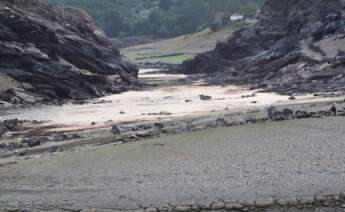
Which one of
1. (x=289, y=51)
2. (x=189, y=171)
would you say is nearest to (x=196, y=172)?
(x=189, y=171)

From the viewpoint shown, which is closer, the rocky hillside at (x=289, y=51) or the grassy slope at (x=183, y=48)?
the rocky hillside at (x=289, y=51)

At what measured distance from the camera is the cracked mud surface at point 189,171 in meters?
15.7

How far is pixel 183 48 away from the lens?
16538 centimetres

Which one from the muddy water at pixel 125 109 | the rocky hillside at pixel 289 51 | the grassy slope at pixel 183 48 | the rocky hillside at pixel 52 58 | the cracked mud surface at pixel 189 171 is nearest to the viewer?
the cracked mud surface at pixel 189 171

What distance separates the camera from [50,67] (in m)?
56.9

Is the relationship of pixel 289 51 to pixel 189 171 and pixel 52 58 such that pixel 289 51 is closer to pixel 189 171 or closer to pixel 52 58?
pixel 52 58

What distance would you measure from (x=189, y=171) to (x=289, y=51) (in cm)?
5699

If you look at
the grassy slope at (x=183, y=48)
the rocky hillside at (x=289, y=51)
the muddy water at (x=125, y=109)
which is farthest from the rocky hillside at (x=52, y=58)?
the grassy slope at (x=183, y=48)

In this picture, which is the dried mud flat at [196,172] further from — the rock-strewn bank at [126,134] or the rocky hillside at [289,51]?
the rocky hillside at [289,51]

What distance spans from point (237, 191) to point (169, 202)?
1.77m

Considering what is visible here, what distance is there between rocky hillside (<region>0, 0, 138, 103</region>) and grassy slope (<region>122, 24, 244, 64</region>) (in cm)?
7503

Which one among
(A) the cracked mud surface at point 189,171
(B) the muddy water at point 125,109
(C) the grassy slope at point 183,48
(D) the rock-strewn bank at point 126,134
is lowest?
(A) the cracked mud surface at point 189,171

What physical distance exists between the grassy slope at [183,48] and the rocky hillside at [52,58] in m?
75.0

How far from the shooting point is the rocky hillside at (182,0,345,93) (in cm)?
5553
